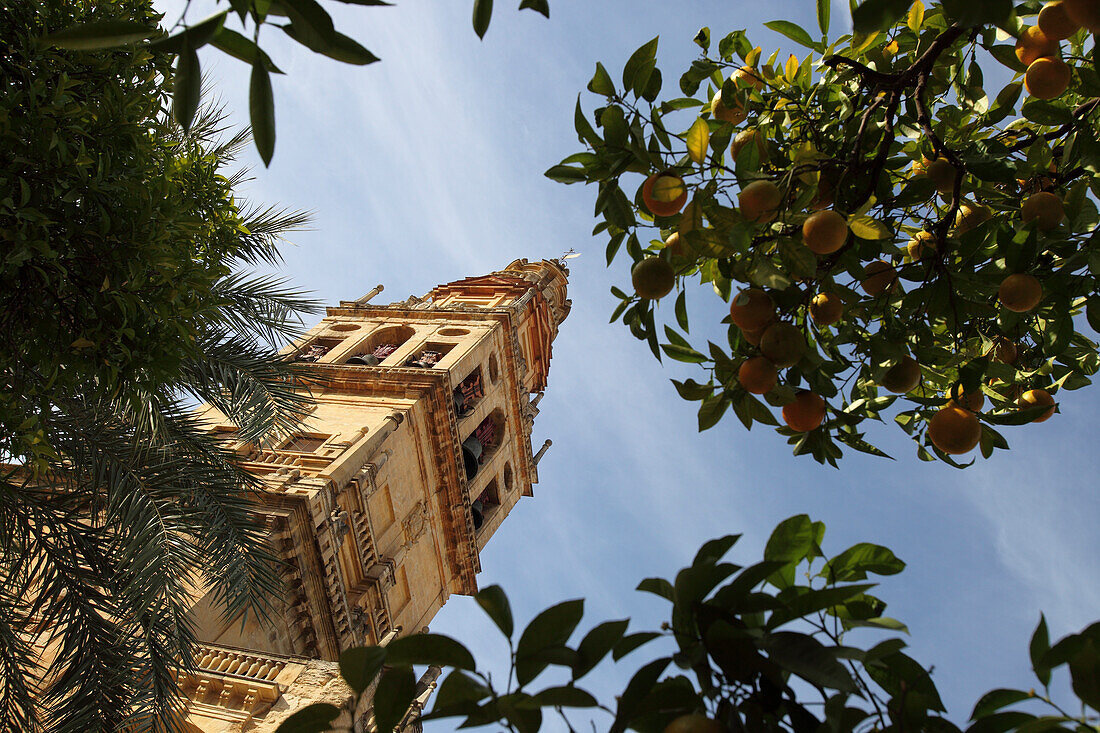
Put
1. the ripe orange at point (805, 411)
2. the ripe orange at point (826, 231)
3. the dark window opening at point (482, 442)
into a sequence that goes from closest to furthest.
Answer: the ripe orange at point (826, 231) < the ripe orange at point (805, 411) < the dark window opening at point (482, 442)

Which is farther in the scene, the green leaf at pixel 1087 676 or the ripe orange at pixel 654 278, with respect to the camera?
the ripe orange at pixel 654 278

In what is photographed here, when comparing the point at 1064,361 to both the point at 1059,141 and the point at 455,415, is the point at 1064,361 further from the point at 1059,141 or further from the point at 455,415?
the point at 455,415

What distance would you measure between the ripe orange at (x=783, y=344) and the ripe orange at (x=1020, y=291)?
3.70 feet

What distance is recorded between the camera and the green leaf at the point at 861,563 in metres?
2.17

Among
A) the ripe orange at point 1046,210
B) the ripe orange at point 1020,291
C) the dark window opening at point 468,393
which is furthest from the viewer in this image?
the dark window opening at point 468,393

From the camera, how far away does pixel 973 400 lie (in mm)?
3918

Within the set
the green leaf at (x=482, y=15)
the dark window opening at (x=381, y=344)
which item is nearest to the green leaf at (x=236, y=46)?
the green leaf at (x=482, y=15)

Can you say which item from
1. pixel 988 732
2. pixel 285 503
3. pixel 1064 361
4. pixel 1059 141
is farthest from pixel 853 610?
pixel 285 503

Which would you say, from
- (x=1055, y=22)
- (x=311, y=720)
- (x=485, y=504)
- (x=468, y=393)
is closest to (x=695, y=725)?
(x=311, y=720)

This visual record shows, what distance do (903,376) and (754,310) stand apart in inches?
40.7

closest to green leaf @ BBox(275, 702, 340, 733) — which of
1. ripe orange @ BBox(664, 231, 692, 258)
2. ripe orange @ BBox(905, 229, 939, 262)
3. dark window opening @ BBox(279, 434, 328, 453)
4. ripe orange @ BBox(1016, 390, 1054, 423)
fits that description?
ripe orange @ BBox(664, 231, 692, 258)

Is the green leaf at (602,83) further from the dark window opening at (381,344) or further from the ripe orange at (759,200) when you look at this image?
the dark window opening at (381,344)

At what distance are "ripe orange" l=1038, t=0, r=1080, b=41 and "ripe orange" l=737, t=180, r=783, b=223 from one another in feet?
4.66

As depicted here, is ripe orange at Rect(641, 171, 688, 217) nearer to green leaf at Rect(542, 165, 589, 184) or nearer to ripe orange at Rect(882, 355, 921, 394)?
green leaf at Rect(542, 165, 589, 184)
